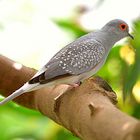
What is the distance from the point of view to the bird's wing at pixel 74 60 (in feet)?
5.28

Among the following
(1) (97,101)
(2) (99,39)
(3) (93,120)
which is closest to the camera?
(3) (93,120)

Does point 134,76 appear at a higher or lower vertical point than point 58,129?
higher

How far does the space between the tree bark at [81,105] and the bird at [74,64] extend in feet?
0.14

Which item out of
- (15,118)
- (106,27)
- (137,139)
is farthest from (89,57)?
(137,139)

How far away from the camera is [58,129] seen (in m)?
1.83

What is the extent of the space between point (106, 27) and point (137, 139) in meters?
1.36

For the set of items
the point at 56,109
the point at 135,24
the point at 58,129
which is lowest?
the point at 58,129

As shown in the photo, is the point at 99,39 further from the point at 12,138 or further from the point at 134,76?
the point at 134,76

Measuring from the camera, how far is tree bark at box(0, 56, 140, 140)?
2.98ft

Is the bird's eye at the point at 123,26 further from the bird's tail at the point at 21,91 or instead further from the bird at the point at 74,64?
the bird's tail at the point at 21,91

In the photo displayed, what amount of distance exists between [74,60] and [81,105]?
0.54 metres

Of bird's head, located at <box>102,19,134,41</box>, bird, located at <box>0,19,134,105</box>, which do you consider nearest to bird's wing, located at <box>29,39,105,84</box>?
bird, located at <box>0,19,134,105</box>

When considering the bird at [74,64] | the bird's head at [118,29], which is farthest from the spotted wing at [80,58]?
the bird's head at [118,29]

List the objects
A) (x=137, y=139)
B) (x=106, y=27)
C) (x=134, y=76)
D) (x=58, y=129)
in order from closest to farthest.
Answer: (x=137, y=139), (x=134, y=76), (x=58, y=129), (x=106, y=27)
